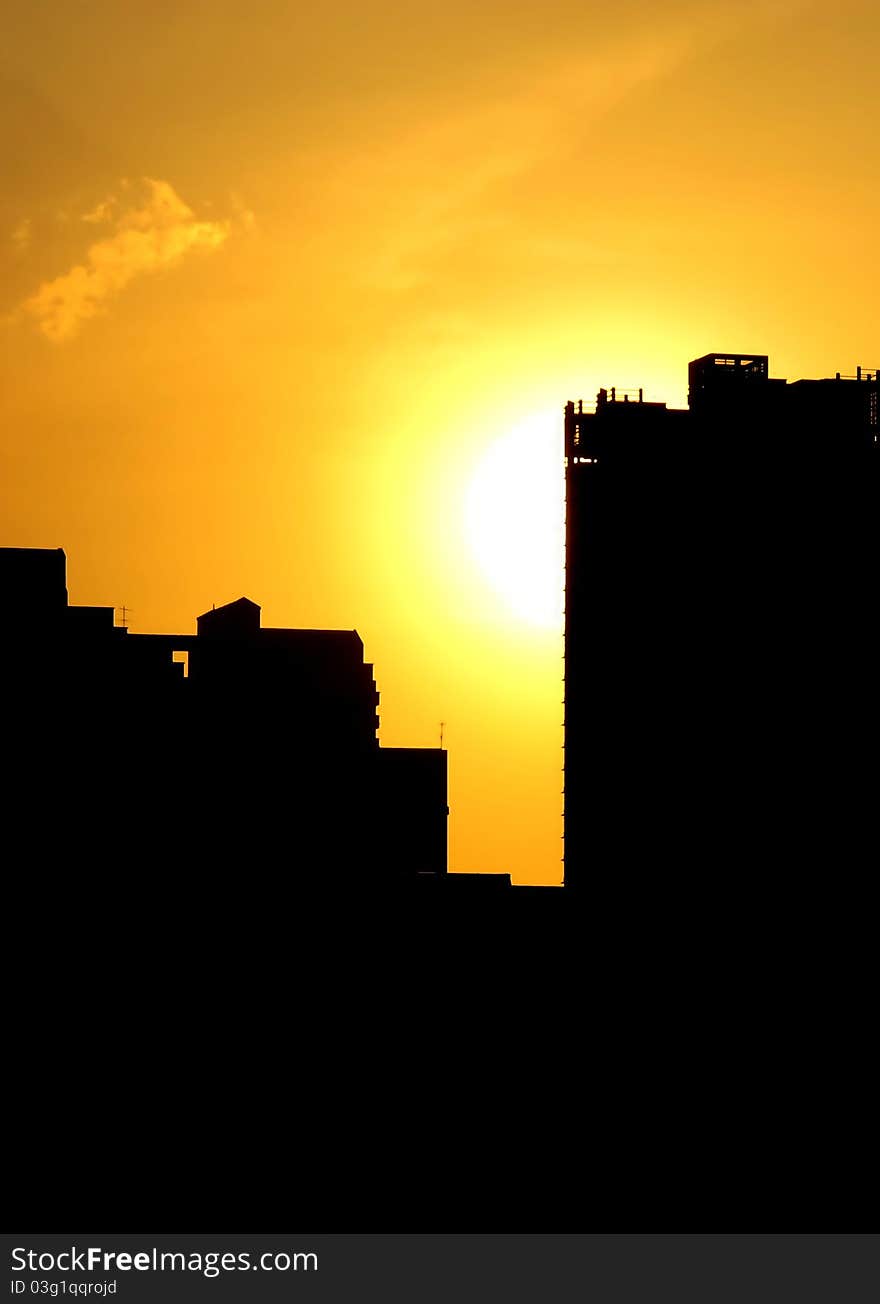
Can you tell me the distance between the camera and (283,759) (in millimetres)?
157875

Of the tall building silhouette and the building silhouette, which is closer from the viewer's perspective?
the building silhouette

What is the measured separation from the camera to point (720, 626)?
17625cm

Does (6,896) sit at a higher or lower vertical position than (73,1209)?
higher

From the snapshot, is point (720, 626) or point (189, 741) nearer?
point (189, 741)

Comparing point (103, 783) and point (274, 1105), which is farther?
point (103, 783)

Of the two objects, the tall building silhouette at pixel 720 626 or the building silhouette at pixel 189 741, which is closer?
the building silhouette at pixel 189 741

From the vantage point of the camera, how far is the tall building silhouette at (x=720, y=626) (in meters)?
170

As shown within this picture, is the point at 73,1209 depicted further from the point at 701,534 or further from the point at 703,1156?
the point at 701,534

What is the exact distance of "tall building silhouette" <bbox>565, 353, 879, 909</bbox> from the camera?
558ft

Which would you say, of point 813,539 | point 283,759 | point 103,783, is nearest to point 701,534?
point 813,539

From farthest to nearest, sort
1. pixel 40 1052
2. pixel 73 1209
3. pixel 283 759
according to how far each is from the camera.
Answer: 1. pixel 283 759
2. pixel 40 1052
3. pixel 73 1209
